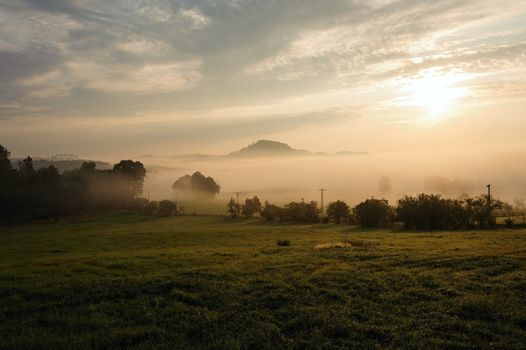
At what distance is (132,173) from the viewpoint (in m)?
130

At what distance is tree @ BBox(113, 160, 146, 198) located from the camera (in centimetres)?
12812

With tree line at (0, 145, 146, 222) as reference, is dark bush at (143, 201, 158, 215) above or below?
below

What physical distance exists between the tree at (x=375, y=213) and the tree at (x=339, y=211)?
8467 millimetres

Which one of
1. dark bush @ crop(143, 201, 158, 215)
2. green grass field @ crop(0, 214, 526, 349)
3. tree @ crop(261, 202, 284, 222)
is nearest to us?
green grass field @ crop(0, 214, 526, 349)

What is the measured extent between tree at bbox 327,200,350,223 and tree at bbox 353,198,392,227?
8467 millimetres

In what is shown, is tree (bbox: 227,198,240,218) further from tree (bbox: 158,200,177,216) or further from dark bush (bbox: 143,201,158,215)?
dark bush (bbox: 143,201,158,215)

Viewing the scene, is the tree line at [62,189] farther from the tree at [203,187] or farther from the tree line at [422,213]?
the tree line at [422,213]

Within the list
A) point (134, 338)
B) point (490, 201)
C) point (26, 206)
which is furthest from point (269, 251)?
point (26, 206)

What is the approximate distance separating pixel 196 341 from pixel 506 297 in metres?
13.2

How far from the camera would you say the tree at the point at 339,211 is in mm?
83562

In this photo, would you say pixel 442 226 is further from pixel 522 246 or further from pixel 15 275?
pixel 15 275

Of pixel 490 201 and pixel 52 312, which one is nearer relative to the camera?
pixel 52 312

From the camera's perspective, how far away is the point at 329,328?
1477 cm

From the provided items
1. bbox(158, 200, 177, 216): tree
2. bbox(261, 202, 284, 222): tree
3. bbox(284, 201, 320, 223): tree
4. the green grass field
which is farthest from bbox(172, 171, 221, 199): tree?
the green grass field
